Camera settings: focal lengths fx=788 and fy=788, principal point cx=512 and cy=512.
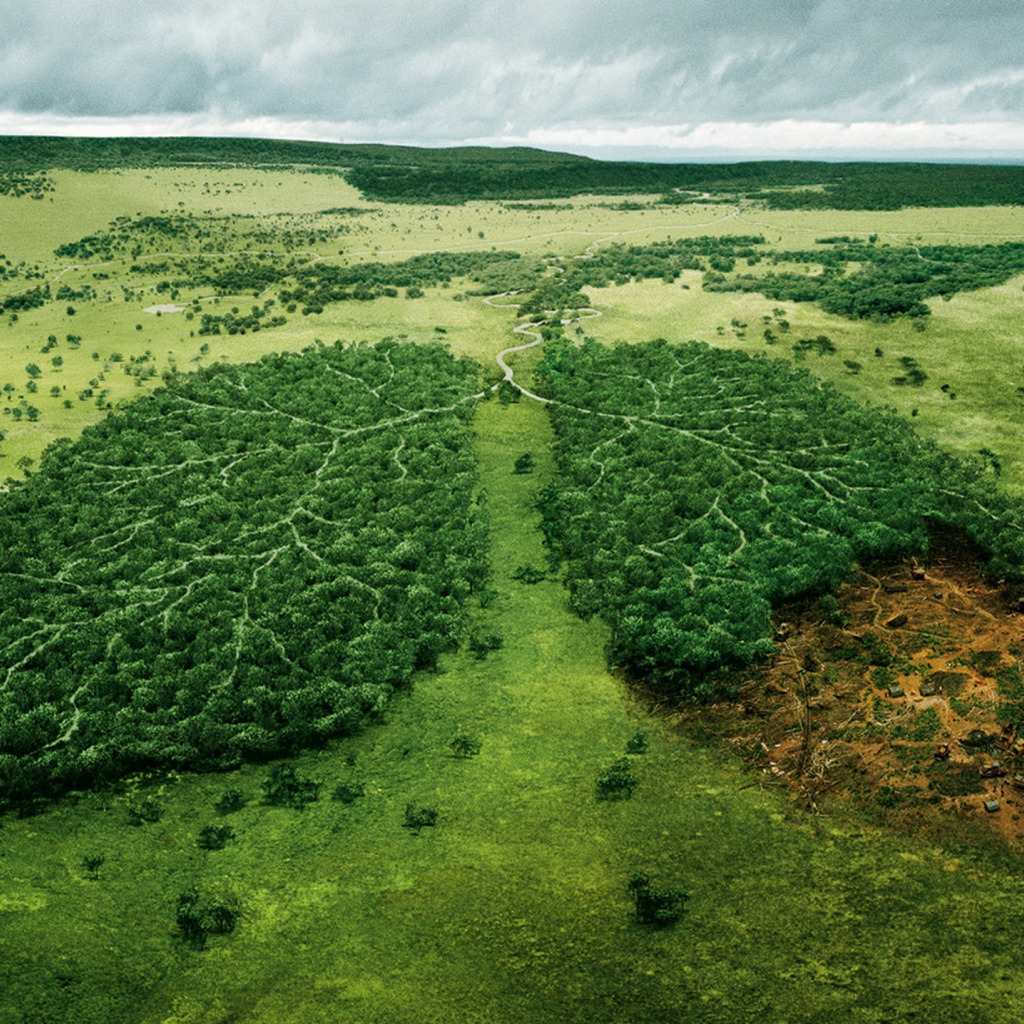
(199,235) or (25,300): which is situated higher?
(199,235)

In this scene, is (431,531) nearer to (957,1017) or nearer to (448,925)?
(448,925)

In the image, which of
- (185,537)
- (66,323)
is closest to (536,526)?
(185,537)

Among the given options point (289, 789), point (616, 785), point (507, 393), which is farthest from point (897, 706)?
point (507, 393)

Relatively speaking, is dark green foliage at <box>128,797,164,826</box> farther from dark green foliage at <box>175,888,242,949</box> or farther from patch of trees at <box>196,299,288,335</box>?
patch of trees at <box>196,299,288,335</box>

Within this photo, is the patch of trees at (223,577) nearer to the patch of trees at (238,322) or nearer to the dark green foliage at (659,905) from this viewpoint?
the dark green foliage at (659,905)

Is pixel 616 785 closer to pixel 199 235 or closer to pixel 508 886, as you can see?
pixel 508 886

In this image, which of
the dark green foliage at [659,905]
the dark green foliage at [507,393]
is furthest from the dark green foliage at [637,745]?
the dark green foliage at [507,393]
